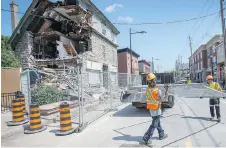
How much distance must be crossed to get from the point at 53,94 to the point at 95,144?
7794 millimetres

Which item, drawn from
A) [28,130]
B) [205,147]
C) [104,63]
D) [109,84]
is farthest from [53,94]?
[104,63]

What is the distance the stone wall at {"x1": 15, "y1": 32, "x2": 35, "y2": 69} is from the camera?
61.8ft

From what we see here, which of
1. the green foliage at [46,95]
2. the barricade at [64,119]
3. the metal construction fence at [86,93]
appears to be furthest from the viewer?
the green foliage at [46,95]

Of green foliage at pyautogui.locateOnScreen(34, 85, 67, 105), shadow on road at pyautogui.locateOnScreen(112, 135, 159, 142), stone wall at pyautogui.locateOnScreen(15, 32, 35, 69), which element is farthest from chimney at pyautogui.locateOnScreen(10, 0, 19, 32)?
shadow on road at pyautogui.locateOnScreen(112, 135, 159, 142)

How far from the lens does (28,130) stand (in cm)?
761

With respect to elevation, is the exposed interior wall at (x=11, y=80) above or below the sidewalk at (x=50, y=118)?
above

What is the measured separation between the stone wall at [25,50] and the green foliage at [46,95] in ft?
20.3

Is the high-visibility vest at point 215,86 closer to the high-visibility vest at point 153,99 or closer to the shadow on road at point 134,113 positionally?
the shadow on road at point 134,113

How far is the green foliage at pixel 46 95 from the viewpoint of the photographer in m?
12.4

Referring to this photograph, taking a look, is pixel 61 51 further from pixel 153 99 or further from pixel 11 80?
pixel 153 99

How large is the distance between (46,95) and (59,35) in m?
8.72

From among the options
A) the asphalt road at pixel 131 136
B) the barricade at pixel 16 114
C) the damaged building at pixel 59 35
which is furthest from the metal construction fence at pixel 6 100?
the damaged building at pixel 59 35

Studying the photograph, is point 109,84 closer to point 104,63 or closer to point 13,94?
point 13,94

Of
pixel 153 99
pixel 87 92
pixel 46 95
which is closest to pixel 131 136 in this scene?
pixel 153 99
